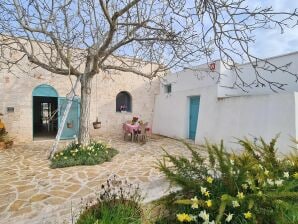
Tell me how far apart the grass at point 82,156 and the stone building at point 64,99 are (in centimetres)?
158

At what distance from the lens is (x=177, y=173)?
2.86 meters

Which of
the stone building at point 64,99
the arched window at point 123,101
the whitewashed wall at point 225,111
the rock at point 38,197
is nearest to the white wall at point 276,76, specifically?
the whitewashed wall at point 225,111

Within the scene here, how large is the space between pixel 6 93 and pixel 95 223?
969 centimetres

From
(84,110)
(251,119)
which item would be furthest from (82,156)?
(251,119)

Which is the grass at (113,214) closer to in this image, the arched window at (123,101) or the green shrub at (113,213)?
the green shrub at (113,213)

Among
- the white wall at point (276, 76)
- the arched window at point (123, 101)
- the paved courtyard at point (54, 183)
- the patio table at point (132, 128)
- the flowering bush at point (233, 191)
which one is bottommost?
the paved courtyard at point (54, 183)

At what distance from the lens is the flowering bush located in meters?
2.27

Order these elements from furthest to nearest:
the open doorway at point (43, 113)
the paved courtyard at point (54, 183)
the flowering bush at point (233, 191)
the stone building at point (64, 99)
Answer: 1. the open doorway at point (43, 113)
2. the stone building at point (64, 99)
3. the paved courtyard at point (54, 183)
4. the flowering bush at point (233, 191)

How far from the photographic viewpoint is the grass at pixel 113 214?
2397mm

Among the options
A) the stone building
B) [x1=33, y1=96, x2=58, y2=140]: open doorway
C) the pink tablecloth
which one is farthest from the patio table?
[x1=33, y1=96, x2=58, y2=140]: open doorway

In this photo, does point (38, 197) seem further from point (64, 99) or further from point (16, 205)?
point (64, 99)

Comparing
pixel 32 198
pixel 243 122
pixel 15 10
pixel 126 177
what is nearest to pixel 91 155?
pixel 126 177

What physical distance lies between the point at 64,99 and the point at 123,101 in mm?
3490

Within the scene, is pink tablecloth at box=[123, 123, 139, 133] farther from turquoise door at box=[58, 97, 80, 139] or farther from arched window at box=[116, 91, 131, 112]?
turquoise door at box=[58, 97, 80, 139]
